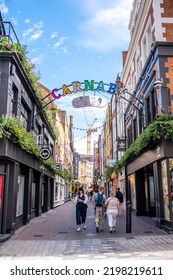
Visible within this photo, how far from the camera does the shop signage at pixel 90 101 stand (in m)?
12.8

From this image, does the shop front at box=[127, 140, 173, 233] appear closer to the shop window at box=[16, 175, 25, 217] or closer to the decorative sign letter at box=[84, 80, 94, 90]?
the decorative sign letter at box=[84, 80, 94, 90]

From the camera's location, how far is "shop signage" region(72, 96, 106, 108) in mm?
12844

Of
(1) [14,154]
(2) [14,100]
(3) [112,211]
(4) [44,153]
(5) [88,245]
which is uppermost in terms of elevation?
(2) [14,100]

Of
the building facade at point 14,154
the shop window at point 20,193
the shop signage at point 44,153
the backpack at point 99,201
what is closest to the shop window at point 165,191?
the backpack at point 99,201

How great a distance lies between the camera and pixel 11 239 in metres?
9.24

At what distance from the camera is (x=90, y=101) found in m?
12.9

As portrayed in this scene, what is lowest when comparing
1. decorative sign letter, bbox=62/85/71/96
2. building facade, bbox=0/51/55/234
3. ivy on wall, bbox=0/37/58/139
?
building facade, bbox=0/51/55/234

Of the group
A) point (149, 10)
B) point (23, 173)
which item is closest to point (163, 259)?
point (23, 173)

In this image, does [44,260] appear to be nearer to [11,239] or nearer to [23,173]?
[11,239]

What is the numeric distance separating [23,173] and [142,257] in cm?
806

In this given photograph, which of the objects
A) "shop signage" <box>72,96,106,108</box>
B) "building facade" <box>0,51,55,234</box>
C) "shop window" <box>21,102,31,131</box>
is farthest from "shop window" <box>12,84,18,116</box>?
"shop signage" <box>72,96,106,108</box>

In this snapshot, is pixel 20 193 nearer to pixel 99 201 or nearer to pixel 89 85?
pixel 99 201

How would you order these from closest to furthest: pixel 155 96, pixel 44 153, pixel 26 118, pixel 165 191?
pixel 165 191 → pixel 155 96 → pixel 26 118 → pixel 44 153

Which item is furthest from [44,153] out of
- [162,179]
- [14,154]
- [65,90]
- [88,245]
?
[88,245]
